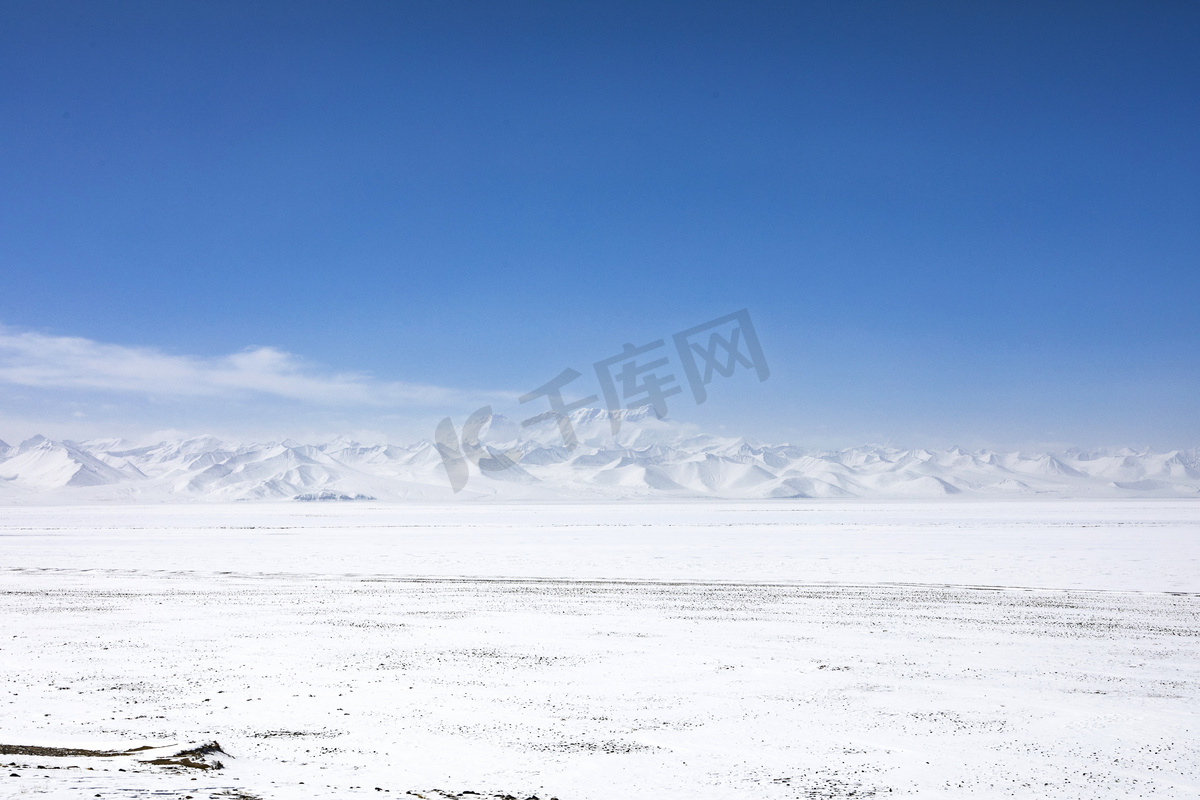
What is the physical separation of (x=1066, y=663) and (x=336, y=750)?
8346 mm

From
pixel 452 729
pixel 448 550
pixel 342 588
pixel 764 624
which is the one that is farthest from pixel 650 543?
pixel 452 729

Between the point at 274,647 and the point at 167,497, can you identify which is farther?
the point at 167,497

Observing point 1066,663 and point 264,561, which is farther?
point 264,561

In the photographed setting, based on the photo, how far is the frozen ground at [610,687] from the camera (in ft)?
18.4

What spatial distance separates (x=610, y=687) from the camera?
327 inches

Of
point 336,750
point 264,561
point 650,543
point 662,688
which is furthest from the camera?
point 650,543

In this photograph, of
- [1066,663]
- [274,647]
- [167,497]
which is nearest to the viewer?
[1066,663]

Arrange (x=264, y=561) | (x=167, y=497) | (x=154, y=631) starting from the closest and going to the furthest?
(x=154, y=631), (x=264, y=561), (x=167, y=497)

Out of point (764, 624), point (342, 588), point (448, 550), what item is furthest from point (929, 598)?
point (448, 550)

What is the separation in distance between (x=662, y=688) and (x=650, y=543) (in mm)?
26190

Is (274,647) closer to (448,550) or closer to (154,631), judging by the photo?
(154,631)

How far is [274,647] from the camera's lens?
411 inches

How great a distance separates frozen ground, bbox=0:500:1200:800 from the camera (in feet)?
18.4

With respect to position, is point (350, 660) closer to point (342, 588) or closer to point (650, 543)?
point (342, 588)
